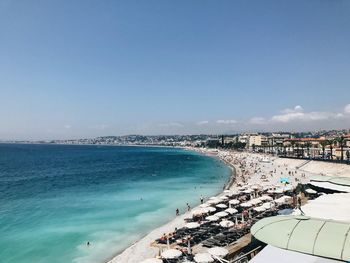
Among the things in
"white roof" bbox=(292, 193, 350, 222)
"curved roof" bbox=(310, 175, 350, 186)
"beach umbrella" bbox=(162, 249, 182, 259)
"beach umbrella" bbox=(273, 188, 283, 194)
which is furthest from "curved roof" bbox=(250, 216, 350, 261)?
"beach umbrella" bbox=(273, 188, 283, 194)

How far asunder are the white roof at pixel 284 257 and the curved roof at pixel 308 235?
0.80 ft

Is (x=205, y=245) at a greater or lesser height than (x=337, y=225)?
lesser

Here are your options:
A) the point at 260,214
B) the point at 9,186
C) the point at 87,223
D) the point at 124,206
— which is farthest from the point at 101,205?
the point at 9,186

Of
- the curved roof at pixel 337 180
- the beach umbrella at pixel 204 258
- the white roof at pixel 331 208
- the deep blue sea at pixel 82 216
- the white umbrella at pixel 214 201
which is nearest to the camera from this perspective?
the beach umbrella at pixel 204 258

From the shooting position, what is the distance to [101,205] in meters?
42.8

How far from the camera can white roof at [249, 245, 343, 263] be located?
1248 cm

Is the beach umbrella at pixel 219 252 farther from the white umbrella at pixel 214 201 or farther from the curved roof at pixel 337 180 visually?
the curved roof at pixel 337 180

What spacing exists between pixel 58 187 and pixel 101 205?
2315 centimetres

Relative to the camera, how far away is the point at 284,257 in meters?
12.9

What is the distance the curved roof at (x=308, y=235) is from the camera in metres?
12.8

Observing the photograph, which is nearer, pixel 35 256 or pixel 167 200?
pixel 35 256

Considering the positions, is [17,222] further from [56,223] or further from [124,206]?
[124,206]

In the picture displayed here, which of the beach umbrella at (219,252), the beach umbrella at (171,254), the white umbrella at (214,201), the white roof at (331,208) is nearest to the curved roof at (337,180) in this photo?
the white roof at (331,208)

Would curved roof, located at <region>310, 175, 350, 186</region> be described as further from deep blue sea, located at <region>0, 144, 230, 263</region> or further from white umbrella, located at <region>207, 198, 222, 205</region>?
deep blue sea, located at <region>0, 144, 230, 263</region>
